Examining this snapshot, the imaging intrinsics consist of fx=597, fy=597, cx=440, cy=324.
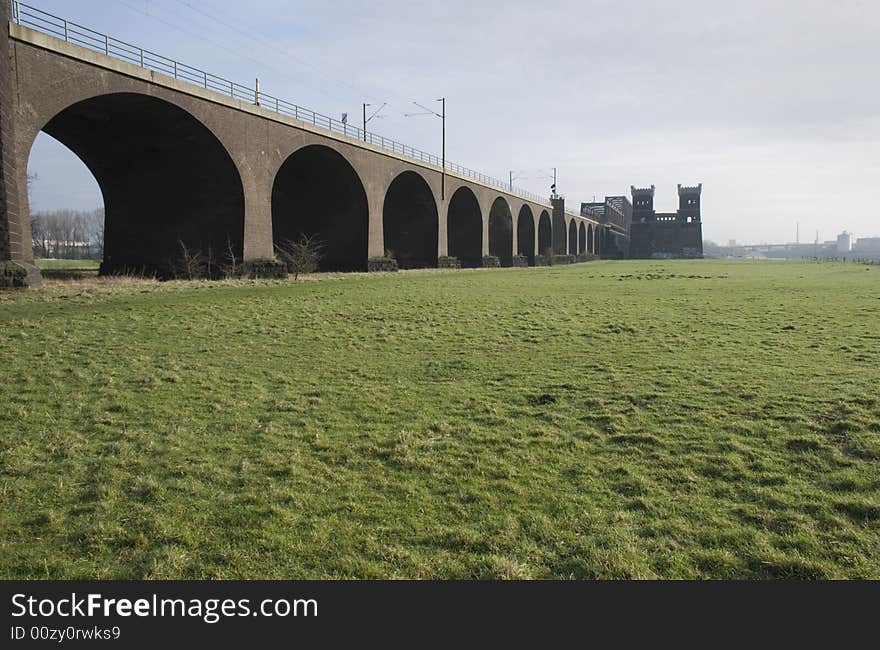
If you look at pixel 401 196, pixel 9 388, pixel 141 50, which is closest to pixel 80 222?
pixel 401 196

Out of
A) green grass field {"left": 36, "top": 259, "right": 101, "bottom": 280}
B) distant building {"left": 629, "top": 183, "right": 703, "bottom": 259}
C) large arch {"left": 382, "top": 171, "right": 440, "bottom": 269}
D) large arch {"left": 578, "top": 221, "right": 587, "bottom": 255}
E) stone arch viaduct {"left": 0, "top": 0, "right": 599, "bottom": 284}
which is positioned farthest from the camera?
distant building {"left": 629, "top": 183, "right": 703, "bottom": 259}

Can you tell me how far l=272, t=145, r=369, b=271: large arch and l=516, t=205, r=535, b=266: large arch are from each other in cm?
3902

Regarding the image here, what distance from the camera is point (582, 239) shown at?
111562mm

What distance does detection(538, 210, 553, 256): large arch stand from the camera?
83.7 metres

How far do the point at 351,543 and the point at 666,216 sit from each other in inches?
5374

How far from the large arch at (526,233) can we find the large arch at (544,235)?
4.10 meters

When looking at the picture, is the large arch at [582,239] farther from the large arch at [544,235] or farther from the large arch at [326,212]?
the large arch at [326,212]

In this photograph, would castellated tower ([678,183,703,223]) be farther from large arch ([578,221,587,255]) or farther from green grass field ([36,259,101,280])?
green grass field ([36,259,101,280])

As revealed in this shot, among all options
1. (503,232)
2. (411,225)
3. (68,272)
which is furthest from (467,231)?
(68,272)

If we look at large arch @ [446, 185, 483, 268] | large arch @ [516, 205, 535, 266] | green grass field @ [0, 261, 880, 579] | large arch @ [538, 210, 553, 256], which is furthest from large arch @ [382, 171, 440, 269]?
green grass field @ [0, 261, 880, 579]

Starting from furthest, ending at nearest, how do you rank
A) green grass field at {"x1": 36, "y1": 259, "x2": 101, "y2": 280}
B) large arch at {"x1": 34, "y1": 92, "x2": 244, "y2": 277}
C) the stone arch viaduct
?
1. large arch at {"x1": 34, "y1": 92, "x2": 244, "y2": 277}
2. green grass field at {"x1": 36, "y1": 259, "x2": 101, "y2": 280}
3. the stone arch viaduct

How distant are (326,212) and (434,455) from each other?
114 ft

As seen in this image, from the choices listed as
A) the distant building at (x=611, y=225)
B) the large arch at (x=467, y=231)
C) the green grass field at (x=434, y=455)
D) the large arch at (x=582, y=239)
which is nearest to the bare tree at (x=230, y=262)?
the green grass field at (x=434, y=455)

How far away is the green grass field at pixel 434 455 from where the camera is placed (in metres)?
3.65
